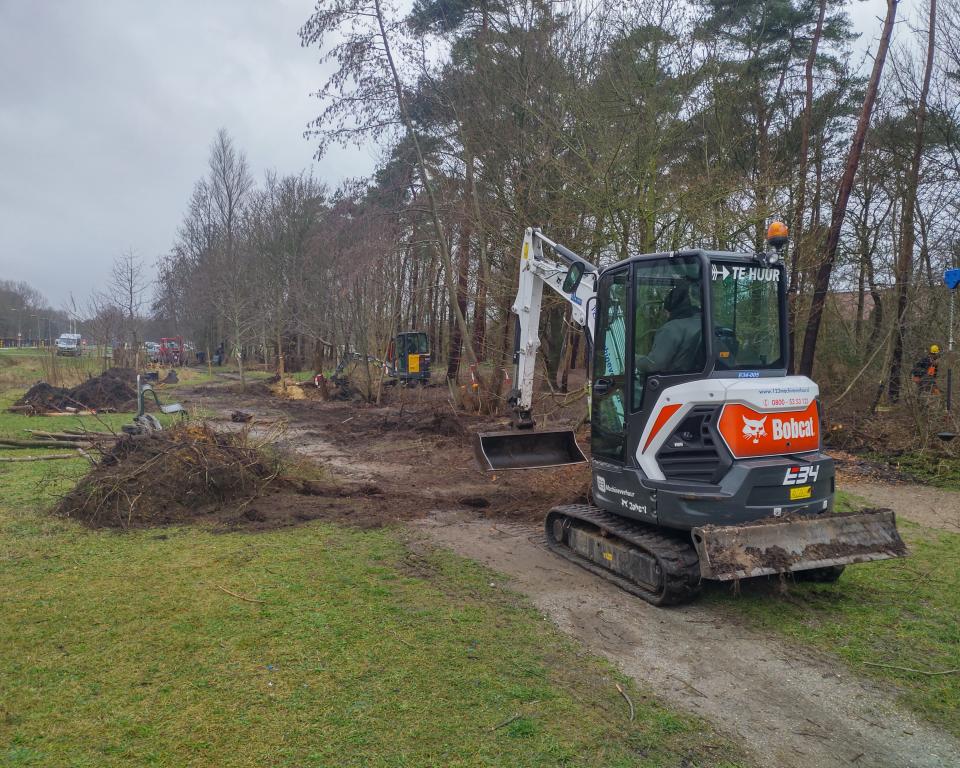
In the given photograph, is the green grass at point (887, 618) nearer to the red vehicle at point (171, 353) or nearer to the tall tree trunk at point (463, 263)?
the tall tree trunk at point (463, 263)

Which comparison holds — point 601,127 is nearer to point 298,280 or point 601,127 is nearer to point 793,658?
point 793,658

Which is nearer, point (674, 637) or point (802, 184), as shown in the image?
point (674, 637)

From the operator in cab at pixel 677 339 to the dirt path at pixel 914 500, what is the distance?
15.9 ft

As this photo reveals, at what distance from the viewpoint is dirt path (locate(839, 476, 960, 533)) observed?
8414 millimetres

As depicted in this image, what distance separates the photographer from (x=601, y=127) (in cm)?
1329

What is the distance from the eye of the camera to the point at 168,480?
7.91 metres

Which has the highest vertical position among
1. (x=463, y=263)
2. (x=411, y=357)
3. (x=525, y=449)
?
(x=463, y=263)

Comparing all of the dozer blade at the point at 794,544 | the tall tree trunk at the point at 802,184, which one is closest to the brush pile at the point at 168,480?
the dozer blade at the point at 794,544

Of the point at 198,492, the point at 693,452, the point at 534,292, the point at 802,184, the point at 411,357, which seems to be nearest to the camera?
the point at 693,452

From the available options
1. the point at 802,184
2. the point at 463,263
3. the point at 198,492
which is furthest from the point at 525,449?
the point at 463,263

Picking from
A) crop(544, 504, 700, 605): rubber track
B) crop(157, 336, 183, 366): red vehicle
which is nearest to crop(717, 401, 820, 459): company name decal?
crop(544, 504, 700, 605): rubber track

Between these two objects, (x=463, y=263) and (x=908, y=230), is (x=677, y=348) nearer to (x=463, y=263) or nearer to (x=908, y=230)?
(x=908, y=230)

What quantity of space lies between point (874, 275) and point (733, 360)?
1339 centimetres

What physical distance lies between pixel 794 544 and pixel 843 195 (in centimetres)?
1052
